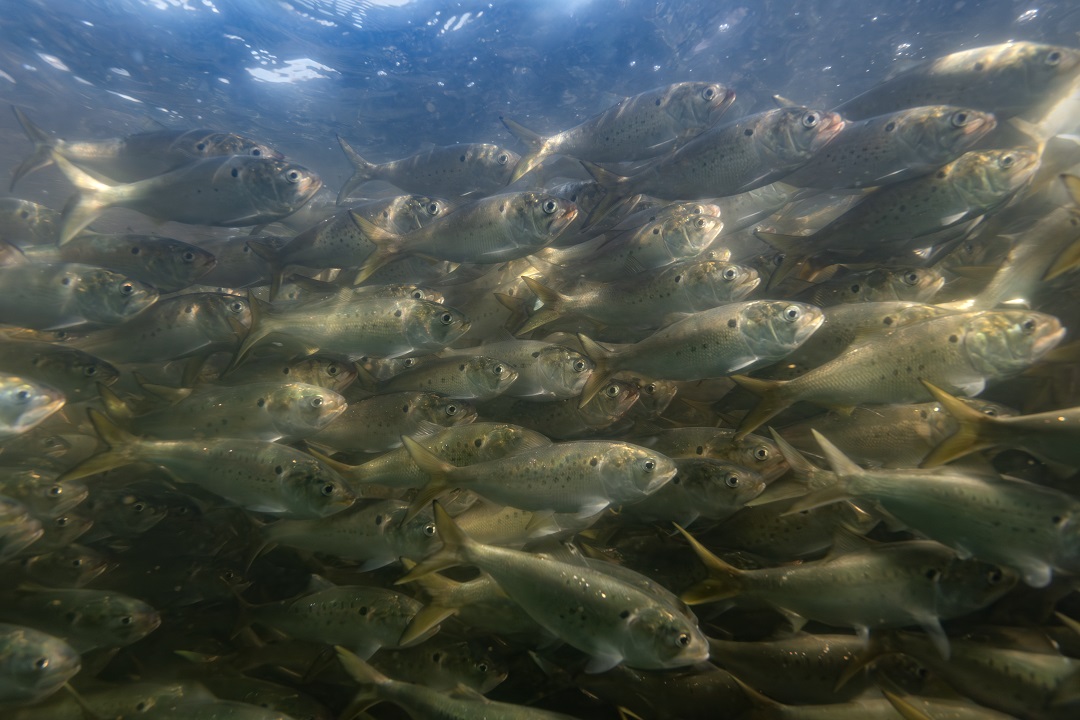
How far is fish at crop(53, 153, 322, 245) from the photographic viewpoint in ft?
15.1

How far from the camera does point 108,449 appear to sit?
3.35 m

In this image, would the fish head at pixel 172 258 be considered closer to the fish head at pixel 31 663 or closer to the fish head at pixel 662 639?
the fish head at pixel 31 663

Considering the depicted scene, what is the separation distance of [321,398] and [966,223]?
5.41 m

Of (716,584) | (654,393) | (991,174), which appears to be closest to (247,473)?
(716,584)

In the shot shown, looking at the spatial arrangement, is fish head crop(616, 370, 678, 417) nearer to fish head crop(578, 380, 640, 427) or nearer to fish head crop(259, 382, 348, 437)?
fish head crop(578, 380, 640, 427)

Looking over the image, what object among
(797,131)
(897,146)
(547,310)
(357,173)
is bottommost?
(547,310)

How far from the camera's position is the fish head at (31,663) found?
2.74 metres

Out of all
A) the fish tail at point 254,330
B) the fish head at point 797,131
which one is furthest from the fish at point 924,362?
the fish tail at point 254,330

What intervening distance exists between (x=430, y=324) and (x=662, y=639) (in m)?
2.77

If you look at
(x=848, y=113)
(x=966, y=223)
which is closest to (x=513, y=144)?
(x=848, y=113)

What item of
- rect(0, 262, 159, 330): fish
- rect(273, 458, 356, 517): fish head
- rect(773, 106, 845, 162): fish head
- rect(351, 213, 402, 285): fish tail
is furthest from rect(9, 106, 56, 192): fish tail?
rect(773, 106, 845, 162): fish head

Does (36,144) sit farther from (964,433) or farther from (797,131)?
(964,433)

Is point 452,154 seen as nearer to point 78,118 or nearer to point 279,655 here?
point 279,655

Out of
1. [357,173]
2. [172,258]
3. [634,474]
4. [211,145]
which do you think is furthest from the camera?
[357,173]
